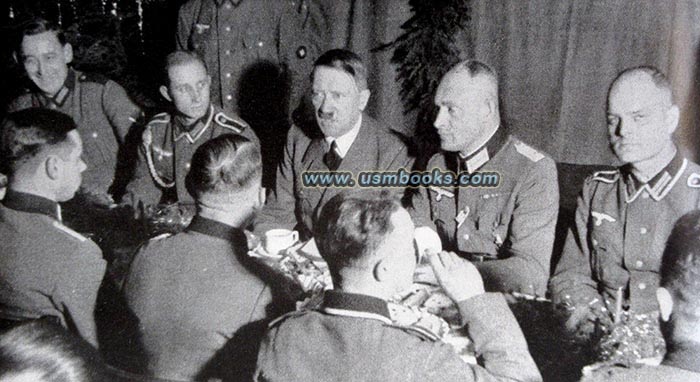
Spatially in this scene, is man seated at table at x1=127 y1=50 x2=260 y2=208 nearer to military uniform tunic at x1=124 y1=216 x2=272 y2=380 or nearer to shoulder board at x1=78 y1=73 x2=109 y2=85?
shoulder board at x1=78 y1=73 x2=109 y2=85

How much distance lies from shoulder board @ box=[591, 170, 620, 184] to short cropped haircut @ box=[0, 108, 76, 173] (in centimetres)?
149

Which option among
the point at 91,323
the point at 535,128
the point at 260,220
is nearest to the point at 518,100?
the point at 535,128

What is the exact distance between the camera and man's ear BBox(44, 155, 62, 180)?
140 centimetres

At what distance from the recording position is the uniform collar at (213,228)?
121 centimetres

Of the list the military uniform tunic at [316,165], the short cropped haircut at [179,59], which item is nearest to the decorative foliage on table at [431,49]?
the military uniform tunic at [316,165]

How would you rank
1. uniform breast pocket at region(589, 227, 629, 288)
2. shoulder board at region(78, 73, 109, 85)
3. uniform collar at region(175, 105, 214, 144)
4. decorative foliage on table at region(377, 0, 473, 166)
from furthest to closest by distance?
decorative foliage on table at region(377, 0, 473, 166) < shoulder board at region(78, 73, 109, 85) < uniform collar at region(175, 105, 214, 144) < uniform breast pocket at region(589, 227, 629, 288)

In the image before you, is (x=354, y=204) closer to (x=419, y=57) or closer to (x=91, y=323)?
(x=91, y=323)

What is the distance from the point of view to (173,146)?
2.32 meters

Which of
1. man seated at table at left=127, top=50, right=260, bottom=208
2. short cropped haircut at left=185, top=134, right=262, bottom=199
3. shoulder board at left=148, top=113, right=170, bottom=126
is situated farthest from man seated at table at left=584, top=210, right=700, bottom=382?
shoulder board at left=148, top=113, right=170, bottom=126

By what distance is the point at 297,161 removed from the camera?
2.21m

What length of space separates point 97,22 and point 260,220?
7.48 feet

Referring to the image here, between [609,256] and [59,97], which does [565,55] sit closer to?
[609,256]

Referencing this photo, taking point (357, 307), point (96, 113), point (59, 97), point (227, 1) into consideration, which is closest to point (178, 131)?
point (96, 113)

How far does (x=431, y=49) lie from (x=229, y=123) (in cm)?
110
